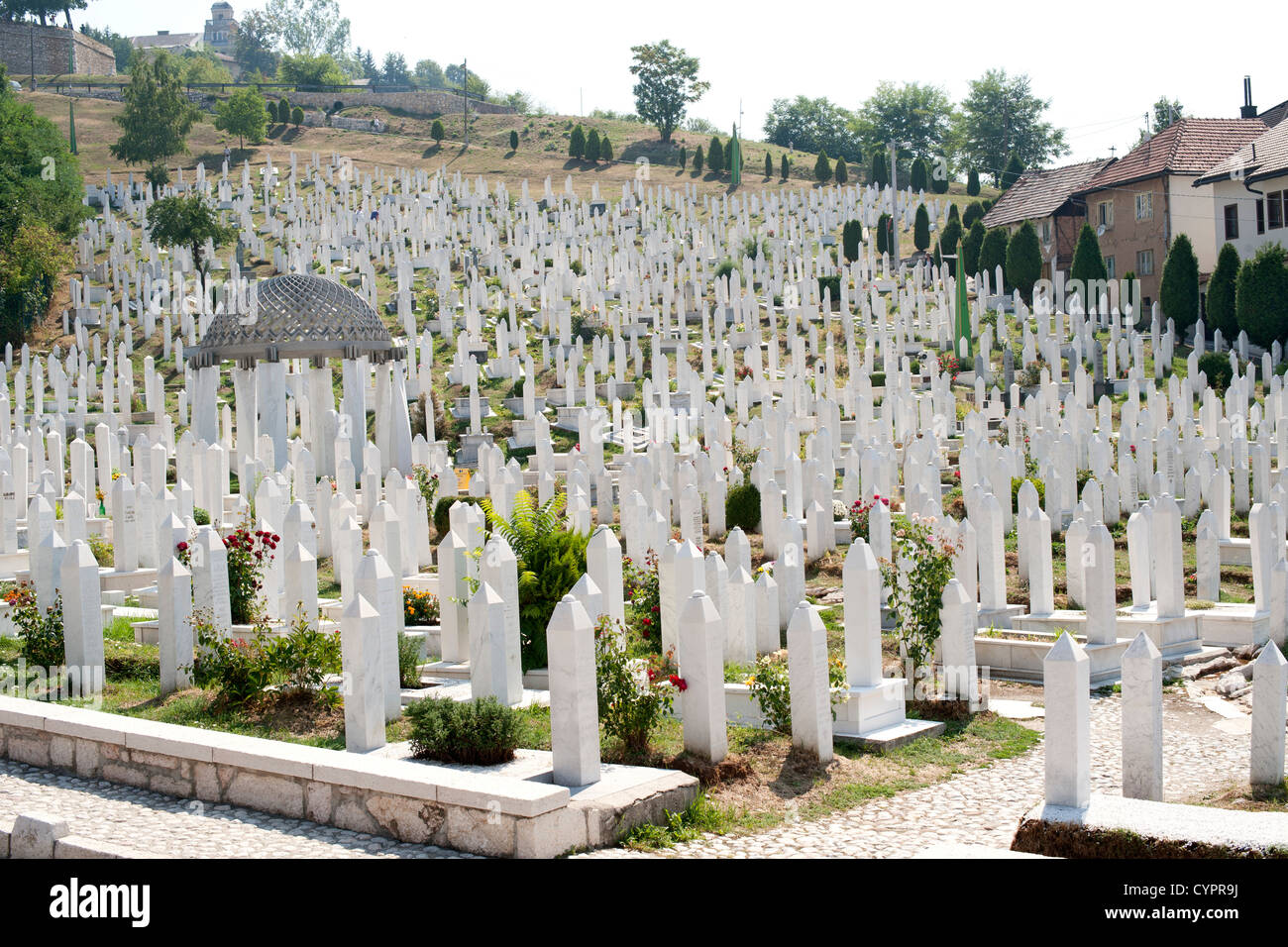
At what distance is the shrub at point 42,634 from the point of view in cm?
967

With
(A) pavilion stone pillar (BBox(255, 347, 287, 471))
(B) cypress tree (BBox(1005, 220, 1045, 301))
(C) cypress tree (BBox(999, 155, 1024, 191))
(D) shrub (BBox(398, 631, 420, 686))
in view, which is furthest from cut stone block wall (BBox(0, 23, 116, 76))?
(D) shrub (BBox(398, 631, 420, 686))

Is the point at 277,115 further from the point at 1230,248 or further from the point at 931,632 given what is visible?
the point at 931,632

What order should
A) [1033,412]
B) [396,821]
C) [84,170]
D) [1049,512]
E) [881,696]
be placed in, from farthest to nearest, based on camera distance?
[84,170] < [1033,412] < [1049,512] < [881,696] < [396,821]

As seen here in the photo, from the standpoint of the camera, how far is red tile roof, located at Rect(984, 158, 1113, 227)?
45.9 m

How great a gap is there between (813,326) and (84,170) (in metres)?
44.4

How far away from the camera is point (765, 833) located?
6.50 metres

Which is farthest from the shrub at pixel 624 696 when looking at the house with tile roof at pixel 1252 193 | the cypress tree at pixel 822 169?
the cypress tree at pixel 822 169

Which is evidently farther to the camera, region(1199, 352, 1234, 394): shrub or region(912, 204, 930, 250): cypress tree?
region(912, 204, 930, 250): cypress tree

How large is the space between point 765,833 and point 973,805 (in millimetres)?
1365

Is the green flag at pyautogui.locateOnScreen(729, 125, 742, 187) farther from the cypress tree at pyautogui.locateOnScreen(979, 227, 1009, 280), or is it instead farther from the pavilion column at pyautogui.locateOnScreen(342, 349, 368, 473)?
the pavilion column at pyautogui.locateOnScreen(342, 349, 368, 473)

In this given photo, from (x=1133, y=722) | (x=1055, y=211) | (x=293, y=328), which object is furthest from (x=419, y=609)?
(x=1055, y=211)

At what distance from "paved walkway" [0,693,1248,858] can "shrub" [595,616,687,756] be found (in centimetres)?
117
